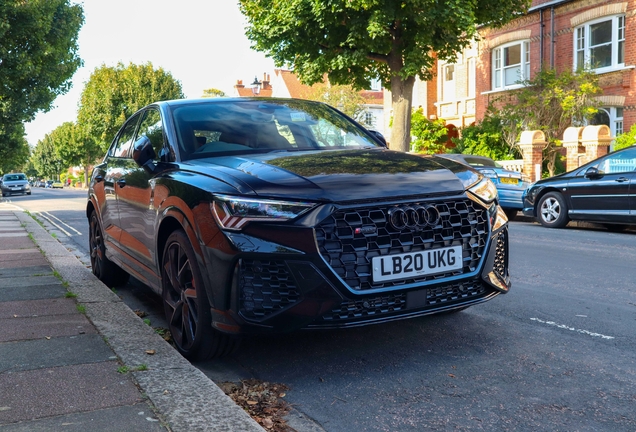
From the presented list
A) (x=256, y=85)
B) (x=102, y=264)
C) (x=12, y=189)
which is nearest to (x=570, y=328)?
(x=102, y=264)

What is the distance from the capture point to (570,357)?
13.3ft

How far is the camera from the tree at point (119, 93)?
58.5 metres

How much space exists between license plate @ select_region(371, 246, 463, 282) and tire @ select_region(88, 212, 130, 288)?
376 centimetres

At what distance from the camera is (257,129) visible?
16.2 feet

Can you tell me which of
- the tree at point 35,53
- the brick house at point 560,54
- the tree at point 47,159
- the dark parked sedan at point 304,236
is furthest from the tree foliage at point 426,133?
the tree at point 47,159

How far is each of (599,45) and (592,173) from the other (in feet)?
46.9

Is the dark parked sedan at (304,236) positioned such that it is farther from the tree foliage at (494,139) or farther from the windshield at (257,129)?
the tree foliage at (494,139)

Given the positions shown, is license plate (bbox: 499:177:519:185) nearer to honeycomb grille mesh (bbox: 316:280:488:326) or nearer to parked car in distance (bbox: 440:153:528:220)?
parked car in distance (bbox: 440:153:528:220)

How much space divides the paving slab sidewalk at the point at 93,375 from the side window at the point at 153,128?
1251 mm

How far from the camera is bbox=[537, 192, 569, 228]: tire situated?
12875mm

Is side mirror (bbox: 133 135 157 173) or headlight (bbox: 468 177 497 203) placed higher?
side mirror (bbox: 133 135 157 173)

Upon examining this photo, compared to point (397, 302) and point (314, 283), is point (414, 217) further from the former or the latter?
point (314, 283)

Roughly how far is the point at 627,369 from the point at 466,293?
983 millimetres

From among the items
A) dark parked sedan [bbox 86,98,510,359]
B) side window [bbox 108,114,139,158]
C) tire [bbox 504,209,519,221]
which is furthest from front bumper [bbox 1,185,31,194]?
dark parked sedan [bbox 86,98,510,359]
